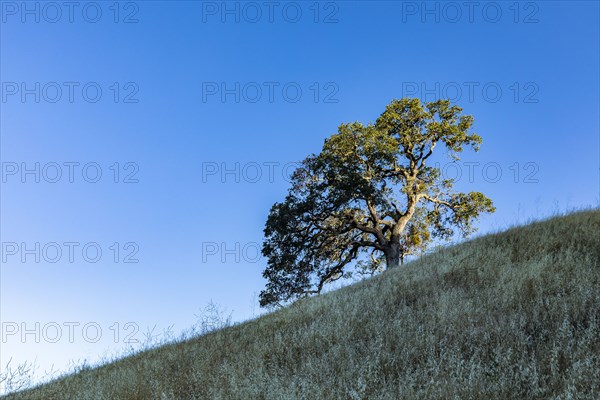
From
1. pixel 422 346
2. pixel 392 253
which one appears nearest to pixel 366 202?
pixel 392 253

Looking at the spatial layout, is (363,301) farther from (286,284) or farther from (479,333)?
(286,284)

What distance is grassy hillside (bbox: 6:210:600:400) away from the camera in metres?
4.25

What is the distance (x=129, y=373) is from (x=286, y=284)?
1669cm

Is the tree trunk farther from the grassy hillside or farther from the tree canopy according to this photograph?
the grassy hillside

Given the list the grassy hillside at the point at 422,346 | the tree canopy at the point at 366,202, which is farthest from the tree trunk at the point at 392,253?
the grassy hillside at the point at 422,346

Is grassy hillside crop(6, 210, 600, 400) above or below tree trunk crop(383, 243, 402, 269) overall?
below

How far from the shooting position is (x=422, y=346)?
528 cm

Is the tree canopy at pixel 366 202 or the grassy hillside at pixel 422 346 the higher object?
the tree canopy at pixel 366 202

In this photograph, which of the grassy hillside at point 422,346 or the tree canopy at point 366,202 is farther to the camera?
the tree canopy at point 366,202

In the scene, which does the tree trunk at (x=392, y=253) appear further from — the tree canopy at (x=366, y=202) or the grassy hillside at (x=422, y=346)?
the grassy hillside at (x=422, y=346)

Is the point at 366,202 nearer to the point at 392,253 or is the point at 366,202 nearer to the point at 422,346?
the point at 392,253

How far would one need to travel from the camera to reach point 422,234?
1000 inches

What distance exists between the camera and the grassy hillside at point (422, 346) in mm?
4246

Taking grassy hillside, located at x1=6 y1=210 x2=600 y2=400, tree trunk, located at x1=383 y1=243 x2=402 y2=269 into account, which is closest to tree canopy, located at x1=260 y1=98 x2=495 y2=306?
tree trunk, located at x1=383 y1=243 x2=402 y2=269
